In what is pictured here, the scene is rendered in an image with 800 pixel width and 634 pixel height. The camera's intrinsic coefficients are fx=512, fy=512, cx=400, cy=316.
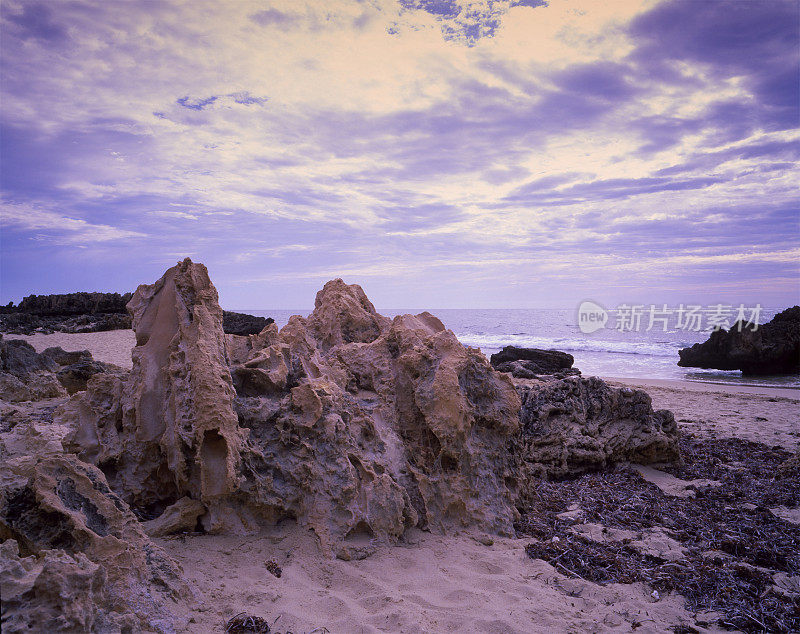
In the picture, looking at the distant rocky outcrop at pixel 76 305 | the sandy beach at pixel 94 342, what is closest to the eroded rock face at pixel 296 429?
the sandy beach at pixel 94 342

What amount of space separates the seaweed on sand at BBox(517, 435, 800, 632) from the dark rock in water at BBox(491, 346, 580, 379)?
30.0 ft

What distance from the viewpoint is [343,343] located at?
5438 mm

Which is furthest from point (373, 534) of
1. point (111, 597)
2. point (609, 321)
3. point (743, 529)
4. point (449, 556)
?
point (609, 321)

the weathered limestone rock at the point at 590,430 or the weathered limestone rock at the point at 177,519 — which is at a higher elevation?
the weathered limestone rock at the point at 590,430

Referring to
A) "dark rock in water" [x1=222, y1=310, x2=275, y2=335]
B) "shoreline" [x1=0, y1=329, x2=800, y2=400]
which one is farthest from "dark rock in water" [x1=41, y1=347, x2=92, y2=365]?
"dark rock in water" [x1=222, y1=310, x2=275, y2=335]

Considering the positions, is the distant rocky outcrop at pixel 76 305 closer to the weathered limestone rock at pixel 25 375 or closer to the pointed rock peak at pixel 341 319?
the weathered limestone rock at pixel 25 375

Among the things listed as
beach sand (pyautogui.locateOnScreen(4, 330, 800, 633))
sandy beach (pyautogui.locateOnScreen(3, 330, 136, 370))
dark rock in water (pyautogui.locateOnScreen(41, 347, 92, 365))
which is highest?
dark rock in water (pyautogui.locateOnScreen(41, 347, 92, 365))

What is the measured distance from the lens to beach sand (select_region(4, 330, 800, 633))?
2.85 meters

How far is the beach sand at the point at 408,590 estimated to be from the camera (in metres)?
2.85

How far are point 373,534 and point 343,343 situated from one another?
2187mm

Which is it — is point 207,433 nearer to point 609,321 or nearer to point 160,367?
point 160,367

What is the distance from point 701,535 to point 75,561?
14.5ft

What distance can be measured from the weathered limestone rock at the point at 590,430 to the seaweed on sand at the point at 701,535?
204 millimetres

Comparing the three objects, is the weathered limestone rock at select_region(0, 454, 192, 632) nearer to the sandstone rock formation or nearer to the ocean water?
the sandstone rock formation
